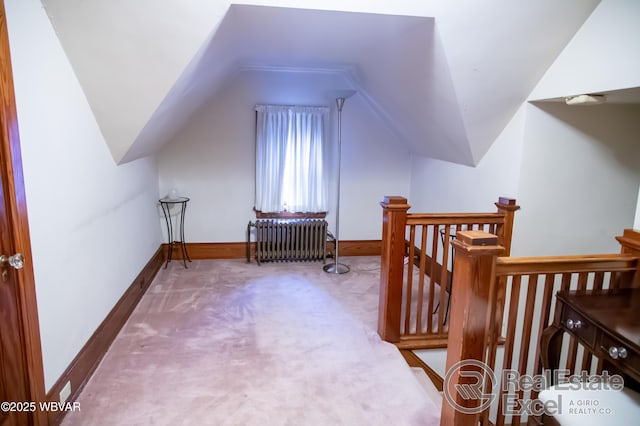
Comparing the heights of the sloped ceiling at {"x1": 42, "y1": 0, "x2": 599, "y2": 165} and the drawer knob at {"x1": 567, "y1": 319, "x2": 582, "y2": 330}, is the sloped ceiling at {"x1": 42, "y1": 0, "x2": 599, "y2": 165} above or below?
above

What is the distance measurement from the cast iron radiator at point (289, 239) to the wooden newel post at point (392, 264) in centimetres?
189

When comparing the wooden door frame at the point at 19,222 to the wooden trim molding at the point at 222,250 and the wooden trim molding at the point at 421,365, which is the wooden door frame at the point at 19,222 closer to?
the wooden trim molding at the point at 421,365

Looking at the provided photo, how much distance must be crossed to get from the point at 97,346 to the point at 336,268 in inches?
Answer: 99.0

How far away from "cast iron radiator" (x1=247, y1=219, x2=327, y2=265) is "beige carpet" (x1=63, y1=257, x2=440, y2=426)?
0.75m

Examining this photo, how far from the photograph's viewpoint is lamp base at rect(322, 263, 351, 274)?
447 centimetres

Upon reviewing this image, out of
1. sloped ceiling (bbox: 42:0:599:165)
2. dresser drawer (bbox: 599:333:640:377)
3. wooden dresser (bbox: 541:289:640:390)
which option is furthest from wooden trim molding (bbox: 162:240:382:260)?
dresser drawer (bbox: 599:333:640:377)

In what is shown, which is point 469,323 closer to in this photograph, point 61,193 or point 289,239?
point 61,193

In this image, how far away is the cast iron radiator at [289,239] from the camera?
15.3 feet

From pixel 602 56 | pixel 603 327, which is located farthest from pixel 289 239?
pixel 603 327

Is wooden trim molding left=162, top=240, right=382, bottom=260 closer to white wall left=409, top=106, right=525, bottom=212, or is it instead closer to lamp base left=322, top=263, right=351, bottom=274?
lamp base left=322, top=263, right=351, bottom=274

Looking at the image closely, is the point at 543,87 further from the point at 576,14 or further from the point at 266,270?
the point at 266,270

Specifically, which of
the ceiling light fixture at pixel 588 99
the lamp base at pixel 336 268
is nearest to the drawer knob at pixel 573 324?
the ceiling light fixture at pixel 588 99

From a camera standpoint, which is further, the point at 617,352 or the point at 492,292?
the point at 492,292

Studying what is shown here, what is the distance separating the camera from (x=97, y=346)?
Result: 8.47ft
